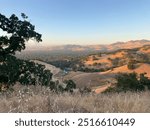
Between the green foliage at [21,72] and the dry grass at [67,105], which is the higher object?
the dry grass at [67,105]

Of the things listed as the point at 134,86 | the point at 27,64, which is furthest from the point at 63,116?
the point at 134,86

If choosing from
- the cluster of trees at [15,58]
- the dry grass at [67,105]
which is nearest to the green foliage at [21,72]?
the cluster of trees at [15,58]

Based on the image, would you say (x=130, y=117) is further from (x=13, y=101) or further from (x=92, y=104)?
(x=13, y=101)

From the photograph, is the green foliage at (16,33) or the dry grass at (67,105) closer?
the dry grass at (67,105)

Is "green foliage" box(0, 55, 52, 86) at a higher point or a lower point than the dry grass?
lower

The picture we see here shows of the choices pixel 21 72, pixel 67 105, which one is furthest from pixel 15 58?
pixel 67 105

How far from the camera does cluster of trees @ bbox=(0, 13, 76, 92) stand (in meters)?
14.0

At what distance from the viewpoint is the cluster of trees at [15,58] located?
13969 millimetres

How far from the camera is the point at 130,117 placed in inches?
183

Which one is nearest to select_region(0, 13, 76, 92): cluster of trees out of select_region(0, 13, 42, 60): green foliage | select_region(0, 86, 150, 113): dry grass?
select_region(0, 13, 42, 60): green foliage

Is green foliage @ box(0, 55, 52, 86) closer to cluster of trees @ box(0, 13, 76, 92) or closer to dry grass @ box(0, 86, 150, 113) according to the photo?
cluster of trees @ box(0, 13, 76, 92)

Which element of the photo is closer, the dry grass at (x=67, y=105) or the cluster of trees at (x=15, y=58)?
the dry grass at (x=67, y=105)

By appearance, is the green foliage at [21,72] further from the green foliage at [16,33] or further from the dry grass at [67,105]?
the dry grass at [67,105]

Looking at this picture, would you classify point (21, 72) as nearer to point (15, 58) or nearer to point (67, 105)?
point (15, 58)
